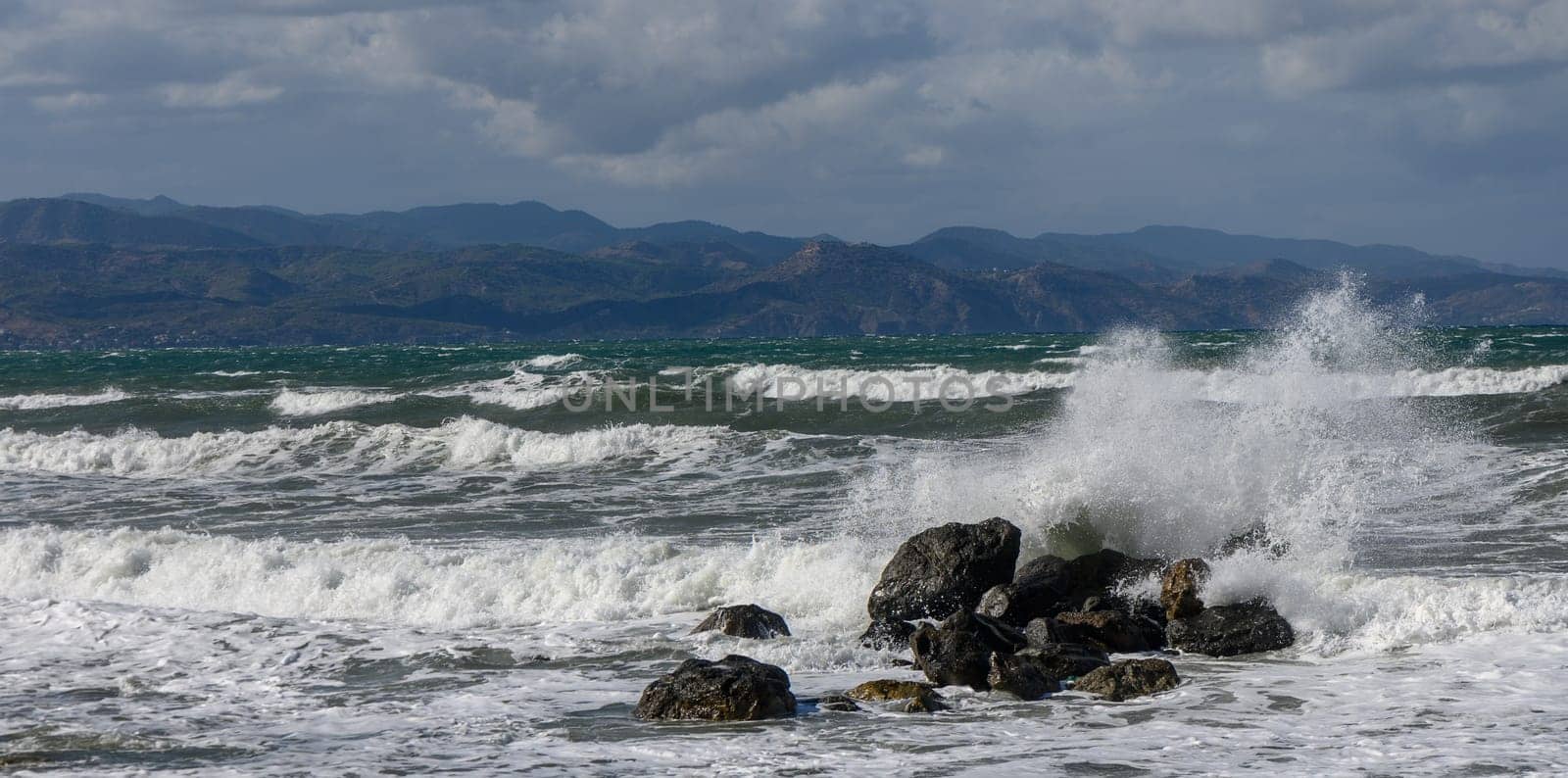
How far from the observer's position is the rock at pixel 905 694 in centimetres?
901

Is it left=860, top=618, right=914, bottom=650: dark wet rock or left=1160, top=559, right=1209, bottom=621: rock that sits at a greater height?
left=1160, top=559, right=1209, bottom=621: rock

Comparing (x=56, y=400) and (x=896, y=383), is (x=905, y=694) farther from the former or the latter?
(x=56, y=400)

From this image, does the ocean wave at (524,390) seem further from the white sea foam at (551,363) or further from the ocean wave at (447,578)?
the ocean wave at (447,578)

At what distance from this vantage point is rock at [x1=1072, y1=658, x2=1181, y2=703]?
9250mm

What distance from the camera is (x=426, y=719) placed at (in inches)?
361

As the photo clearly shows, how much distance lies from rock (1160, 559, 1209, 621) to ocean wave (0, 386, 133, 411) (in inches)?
1378

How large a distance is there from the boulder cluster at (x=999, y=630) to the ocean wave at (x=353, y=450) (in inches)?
509

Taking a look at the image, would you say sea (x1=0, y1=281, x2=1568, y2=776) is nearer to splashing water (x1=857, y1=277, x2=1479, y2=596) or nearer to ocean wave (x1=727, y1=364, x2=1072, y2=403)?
splashing water (x1=857, y1=277, x2=1479, y2=596)

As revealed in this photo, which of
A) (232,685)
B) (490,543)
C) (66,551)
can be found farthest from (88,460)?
(232,685)

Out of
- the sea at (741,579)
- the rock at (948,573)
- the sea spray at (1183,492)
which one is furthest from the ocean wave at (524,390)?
the rock at (948,573)

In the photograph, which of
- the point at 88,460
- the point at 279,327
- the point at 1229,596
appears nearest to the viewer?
the point at 1229,596

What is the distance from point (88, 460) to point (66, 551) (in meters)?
12.9

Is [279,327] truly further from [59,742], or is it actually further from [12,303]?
[59,742]

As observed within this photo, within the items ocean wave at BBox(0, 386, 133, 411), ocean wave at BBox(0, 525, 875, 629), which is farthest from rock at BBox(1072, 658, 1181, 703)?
ocean wave at BBox(0, 386, 133, 411)
